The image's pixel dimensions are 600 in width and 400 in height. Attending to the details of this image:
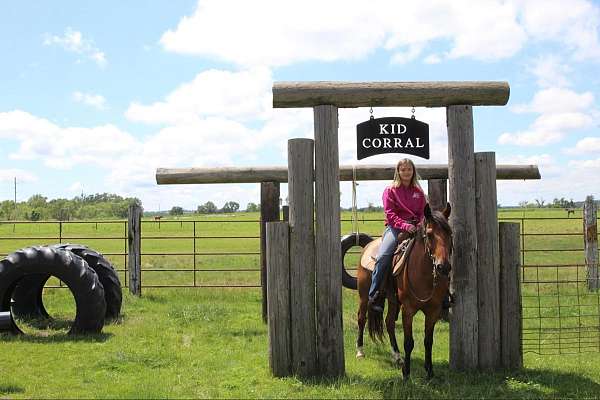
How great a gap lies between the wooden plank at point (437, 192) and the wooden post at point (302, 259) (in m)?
4.62

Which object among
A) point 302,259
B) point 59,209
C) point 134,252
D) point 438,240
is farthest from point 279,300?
point 59,209

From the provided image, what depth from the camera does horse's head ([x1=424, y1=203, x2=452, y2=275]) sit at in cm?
554

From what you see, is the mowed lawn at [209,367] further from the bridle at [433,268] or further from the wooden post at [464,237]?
the bridle at [433,268]

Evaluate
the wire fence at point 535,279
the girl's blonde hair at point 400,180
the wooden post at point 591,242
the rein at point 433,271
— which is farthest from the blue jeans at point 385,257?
the wooden post at point 591,242

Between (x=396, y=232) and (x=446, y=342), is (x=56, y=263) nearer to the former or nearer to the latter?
(x=396, y=232)

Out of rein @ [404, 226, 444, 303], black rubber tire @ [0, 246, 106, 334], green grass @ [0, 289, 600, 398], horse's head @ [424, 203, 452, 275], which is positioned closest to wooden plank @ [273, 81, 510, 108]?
horse's head @ [424, 203, 452, 275]

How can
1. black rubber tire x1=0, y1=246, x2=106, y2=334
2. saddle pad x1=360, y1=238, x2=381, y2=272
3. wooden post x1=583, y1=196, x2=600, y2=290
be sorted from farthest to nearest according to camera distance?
wooden post x1=583, y1=196, x2=600, y2=290 < black rubber tire x1=0, y1=246, x2=106, y2=334 < saddle pad x1=360, y1=238, x2=381, y2=272

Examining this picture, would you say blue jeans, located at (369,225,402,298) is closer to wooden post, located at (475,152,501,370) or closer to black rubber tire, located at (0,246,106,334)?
wooden post, located at (475,152,501,370)

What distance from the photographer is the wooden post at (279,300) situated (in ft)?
20.7

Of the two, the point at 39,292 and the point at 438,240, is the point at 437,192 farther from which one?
the point at 39,292

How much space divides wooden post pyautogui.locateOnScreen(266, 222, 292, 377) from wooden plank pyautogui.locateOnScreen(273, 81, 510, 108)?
151 cm

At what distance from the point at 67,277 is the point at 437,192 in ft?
22.1

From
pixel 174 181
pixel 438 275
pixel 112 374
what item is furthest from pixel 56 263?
pixel 438 275

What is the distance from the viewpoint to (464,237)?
6.48 metres
